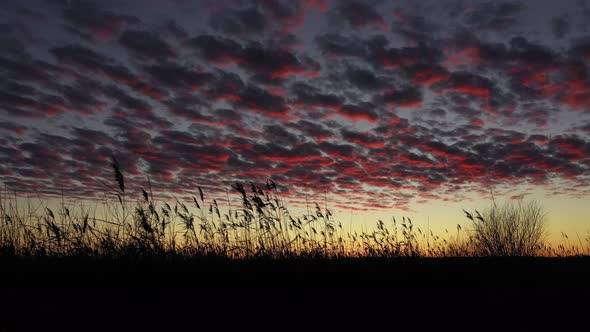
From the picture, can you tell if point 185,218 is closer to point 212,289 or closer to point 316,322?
point 212,289

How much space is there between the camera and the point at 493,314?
9.20 feet

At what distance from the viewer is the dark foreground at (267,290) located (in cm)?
293

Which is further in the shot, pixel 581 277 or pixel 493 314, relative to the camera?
pixel 581 277

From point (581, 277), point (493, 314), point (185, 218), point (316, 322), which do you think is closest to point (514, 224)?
point (581, 277)

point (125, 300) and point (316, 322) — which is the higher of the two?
point (125, 300)

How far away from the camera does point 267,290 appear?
11.6 feet

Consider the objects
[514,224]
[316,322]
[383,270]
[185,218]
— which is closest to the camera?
[316,322]

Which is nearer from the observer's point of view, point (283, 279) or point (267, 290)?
point (267, 290)

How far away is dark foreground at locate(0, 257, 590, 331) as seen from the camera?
9.61 feet

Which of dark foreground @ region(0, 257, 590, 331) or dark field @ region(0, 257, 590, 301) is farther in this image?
dark field @ region(0, 257, 590, 301)

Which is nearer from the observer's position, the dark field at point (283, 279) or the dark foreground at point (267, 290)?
the dark foreground at point (267, 290)

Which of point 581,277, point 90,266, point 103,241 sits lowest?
point 581,277

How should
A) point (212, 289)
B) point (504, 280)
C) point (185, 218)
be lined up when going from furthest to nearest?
point (185, 218) < point (504, 280) < point (212, 289)

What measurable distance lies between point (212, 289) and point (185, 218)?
13.8 feet
